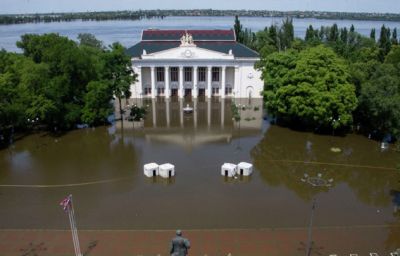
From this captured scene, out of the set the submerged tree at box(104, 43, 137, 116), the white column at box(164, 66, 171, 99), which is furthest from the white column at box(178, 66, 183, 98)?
the submerged tree at box(104, 43, 137, 116)

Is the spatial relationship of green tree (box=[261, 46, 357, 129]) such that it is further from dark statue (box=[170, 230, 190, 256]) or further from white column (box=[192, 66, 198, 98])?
dark statue (box=[170, 230, 190, 256])

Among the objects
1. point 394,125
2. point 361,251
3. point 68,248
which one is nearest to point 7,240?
point 68,248

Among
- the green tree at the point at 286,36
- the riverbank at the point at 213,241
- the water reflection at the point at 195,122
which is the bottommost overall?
the riverbank at the point at 213,241

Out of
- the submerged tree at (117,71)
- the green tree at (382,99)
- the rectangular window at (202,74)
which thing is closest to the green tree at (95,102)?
the submerged tree at (117,71)

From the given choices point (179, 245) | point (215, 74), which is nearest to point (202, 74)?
point (215, 74)

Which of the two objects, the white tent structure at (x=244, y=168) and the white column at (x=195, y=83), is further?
the white column at (x=195, y=83)

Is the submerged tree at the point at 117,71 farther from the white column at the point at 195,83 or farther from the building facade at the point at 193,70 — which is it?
the white column at the point at 195,83
